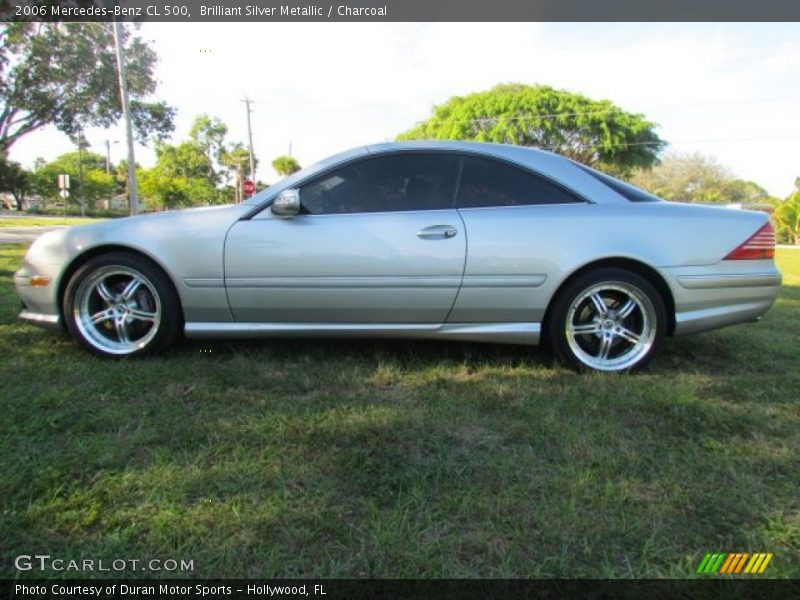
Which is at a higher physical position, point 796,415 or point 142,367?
point 142,367

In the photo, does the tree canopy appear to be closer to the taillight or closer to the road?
the road

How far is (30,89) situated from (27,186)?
195 feet

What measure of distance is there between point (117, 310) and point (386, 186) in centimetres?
183

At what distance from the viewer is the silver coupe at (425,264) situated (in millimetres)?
3000

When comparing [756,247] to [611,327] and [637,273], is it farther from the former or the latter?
[611,327]

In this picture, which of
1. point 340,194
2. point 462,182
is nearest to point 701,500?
point 462,182

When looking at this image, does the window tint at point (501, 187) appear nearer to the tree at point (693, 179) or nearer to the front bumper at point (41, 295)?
the front bumper at point (41, 295)

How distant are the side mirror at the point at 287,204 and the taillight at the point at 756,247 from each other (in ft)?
8.33

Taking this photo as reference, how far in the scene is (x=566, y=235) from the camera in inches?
118

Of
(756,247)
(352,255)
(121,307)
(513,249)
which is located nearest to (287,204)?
(352,255)

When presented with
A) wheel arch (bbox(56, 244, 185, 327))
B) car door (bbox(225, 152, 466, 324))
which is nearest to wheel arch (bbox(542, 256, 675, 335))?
car door (bbox(225, 152, 466, 324))

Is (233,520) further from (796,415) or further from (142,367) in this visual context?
(796,415)

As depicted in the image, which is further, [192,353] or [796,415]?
[192,353]

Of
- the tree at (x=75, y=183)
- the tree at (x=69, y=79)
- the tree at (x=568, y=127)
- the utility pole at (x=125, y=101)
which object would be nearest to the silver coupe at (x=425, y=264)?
the tree at (x=69, y=79)
